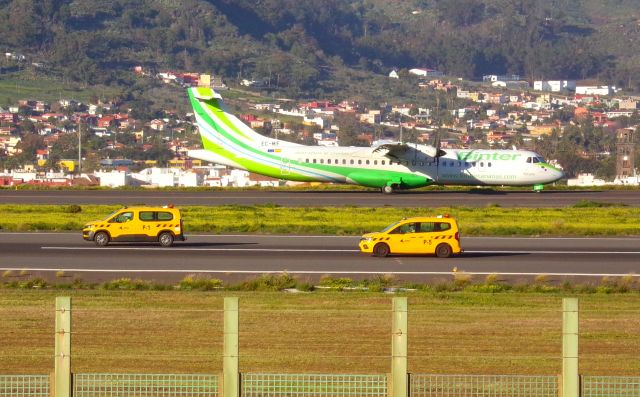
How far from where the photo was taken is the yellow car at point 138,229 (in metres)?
37.8

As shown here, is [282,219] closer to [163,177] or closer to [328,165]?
[328,165]

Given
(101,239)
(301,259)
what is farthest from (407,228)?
(101,239)

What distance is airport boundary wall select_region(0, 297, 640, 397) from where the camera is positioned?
1254 centimetres

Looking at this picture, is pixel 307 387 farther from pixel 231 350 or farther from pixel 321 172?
pixel 321 172

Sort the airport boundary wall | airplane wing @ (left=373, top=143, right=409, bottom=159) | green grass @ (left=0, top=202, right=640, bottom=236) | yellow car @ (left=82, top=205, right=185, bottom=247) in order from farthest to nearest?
1. airplane wing @ (left=373, top=143, right=409, bottom=159)
2. green grass @ (left=0, top=202, right=640, bottom=236)
3. yellow car @ (left=82, top=205, right=185, bottom=247)
4. the airport boundary wall

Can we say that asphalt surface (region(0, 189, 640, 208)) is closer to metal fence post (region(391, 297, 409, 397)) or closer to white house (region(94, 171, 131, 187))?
white house (region(94, 171, 131, 187))

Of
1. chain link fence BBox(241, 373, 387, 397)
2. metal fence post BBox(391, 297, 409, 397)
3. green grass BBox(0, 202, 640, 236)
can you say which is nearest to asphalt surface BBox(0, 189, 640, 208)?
green grass BBox(0, 202, 640, 236)

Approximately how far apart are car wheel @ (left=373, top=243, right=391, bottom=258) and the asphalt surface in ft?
71.7

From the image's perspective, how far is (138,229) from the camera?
3775 centimetres

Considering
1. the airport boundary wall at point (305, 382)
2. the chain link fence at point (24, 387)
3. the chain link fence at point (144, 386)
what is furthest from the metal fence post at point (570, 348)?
the chain link fence at point (24, 387)

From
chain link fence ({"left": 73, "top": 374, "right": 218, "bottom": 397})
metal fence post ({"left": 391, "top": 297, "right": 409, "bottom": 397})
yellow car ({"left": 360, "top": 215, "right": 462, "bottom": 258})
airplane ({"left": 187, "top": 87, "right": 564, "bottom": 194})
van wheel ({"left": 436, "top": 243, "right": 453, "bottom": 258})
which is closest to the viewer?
metal fence post ({"left": 391, "top": 297, "right": 409, "bottom": 397})

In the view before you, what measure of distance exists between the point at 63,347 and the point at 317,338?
710 cm

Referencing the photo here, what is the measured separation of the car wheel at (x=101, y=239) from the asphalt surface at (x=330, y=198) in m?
20.0

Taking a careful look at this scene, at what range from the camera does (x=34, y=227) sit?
44312 millimetres
